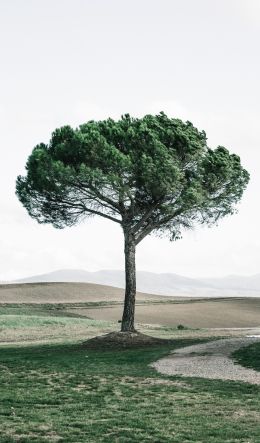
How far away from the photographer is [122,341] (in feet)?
116

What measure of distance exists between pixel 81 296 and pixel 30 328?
33.5 meters

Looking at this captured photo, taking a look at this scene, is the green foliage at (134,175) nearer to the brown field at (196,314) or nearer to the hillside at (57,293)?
the brown field at (196,314)

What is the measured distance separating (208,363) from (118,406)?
10.4 metres

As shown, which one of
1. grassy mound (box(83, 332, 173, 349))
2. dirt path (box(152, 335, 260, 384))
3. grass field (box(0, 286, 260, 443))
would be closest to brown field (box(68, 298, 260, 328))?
grassy mound (box(83, 332, 173, 349))

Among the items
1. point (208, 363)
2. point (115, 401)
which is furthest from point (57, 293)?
point (115, 401)

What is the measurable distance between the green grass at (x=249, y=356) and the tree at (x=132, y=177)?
1055cm

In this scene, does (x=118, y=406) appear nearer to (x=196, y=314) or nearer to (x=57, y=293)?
(x=196, y=314)

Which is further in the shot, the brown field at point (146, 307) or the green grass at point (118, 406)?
the brown field at point (146, 307)

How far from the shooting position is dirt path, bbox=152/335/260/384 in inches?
886

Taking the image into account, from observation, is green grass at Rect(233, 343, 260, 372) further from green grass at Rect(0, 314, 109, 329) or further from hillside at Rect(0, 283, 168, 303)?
hillside at Rect(0, 283, 168, 303)

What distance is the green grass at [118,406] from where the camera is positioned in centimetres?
1274

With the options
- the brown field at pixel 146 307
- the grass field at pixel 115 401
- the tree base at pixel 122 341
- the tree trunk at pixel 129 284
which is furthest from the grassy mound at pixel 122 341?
the brown field at pixel 146 307

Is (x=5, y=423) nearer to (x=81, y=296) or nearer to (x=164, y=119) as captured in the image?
(x=164, y=119)

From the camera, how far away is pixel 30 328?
4731 cm
